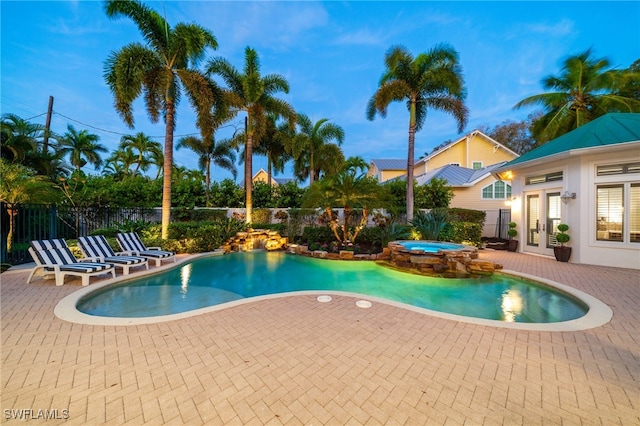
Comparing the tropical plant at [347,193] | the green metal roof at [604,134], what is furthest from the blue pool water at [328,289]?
the green metal roof at [604,134]

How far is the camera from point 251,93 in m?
14.3

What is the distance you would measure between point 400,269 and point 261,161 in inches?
666

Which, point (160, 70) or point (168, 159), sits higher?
point (160, 70)

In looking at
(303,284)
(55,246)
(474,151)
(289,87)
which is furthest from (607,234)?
(474,151)

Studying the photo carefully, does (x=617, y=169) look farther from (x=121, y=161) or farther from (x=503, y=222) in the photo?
(x=121, y=161)

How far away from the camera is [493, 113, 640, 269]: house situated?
827 centimetres

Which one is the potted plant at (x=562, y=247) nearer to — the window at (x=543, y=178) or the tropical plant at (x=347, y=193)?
the window at (x=543, y=178)

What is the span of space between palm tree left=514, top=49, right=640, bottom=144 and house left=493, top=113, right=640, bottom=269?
5.09 meters

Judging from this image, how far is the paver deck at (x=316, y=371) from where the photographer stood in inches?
90.0

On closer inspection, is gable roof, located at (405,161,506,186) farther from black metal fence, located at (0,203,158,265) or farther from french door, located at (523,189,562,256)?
black metal fence, located at (0,203,158,265)

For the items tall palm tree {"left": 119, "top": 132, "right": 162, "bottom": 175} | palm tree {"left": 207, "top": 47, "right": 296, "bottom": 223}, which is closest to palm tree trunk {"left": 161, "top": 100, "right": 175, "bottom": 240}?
palm tree {"left": 207, "top": 47, "right": 296, "bottom": 223}

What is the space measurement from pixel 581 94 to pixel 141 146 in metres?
35.5

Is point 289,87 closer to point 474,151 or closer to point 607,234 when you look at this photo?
point 607,234

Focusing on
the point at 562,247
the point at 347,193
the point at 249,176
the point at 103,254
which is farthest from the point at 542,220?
the point at 103,254
